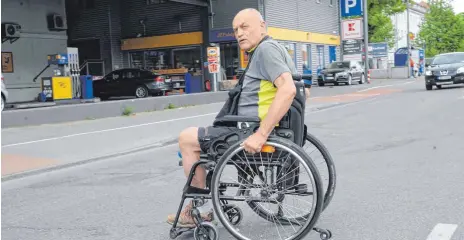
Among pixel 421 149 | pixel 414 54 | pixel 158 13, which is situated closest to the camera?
pixel 421 149

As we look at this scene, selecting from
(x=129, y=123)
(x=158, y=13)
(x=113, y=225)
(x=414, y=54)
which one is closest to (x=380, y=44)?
(x=414, y=54)

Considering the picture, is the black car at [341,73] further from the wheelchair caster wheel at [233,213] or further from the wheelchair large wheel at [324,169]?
the wheelchair caster wheel at [233,213]

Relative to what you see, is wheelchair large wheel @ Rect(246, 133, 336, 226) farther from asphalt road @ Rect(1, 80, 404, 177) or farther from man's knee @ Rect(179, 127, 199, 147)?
asphalt road @ Rect(1, 80, 404, 177)

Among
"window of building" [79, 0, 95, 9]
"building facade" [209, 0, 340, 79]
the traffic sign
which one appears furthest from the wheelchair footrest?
the traffic sign

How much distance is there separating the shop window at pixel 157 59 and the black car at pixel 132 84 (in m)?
4.55

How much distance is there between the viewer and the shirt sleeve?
12.8 feet

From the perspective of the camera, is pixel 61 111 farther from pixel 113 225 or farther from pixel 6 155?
pixel 113 225

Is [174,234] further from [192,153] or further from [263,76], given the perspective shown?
[263,76]

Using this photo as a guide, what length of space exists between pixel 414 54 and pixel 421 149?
43.3 metres

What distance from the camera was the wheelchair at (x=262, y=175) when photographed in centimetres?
383

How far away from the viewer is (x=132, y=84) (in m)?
26.4

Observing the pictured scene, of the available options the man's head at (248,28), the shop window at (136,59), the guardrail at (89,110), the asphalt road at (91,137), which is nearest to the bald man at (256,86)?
the man's head at (248,28)

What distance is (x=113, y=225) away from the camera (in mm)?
4922

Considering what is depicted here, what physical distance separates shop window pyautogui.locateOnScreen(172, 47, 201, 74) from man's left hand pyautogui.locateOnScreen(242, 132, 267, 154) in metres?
26.2
